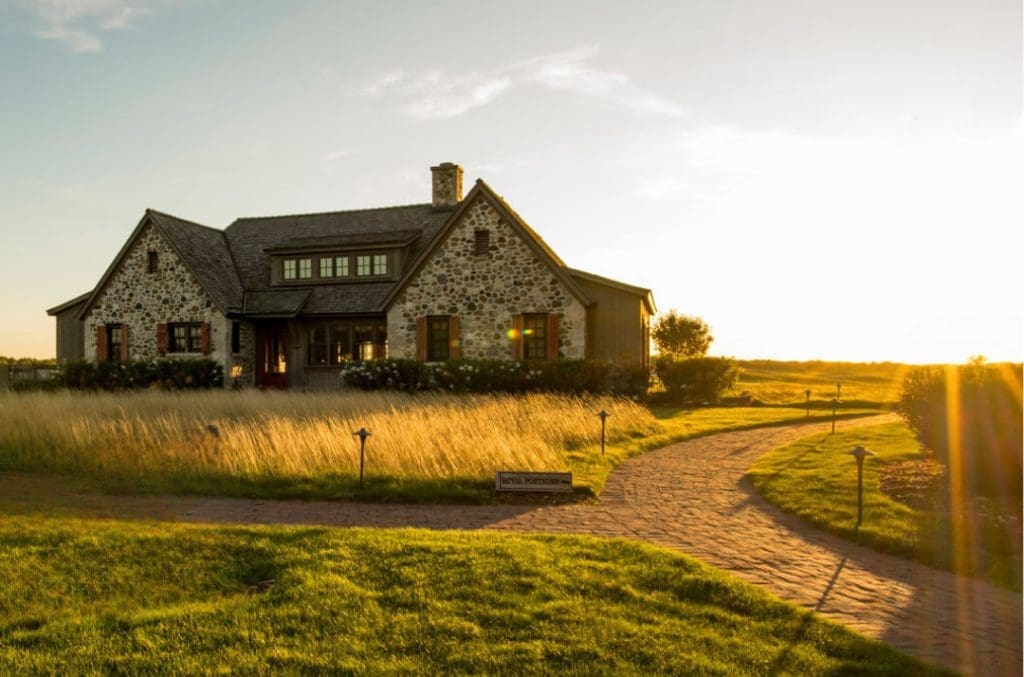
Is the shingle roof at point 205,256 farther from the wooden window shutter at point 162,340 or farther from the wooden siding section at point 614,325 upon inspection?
the wooden siding section at point 614,325

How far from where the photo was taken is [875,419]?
23.1m

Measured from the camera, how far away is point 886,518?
8734 millimetres

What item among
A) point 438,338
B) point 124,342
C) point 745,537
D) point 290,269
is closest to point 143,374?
point 124,342

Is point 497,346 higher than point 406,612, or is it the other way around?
point 497,346

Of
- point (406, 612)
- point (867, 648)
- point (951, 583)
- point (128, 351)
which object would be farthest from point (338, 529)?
point (128, 351)

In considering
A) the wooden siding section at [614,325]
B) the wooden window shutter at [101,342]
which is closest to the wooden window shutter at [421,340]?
the wooden siding section at [614,325]

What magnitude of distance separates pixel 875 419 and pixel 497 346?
1299 cm

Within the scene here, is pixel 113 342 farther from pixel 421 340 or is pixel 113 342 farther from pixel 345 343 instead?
pixel 421 340

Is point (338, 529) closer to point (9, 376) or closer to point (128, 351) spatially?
point (128, 351)

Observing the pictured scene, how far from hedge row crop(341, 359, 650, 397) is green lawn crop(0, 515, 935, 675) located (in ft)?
46.0

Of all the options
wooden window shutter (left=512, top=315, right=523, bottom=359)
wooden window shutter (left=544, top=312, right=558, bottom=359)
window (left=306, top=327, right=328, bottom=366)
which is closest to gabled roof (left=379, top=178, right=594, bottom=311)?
wooden window shutter (left=544, top=312, right=558, bottom=359)

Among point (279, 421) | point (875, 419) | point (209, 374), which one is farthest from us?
point (209, 374)

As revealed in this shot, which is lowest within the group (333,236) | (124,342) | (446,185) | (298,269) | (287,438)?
(287,438)

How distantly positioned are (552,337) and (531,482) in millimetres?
13244
